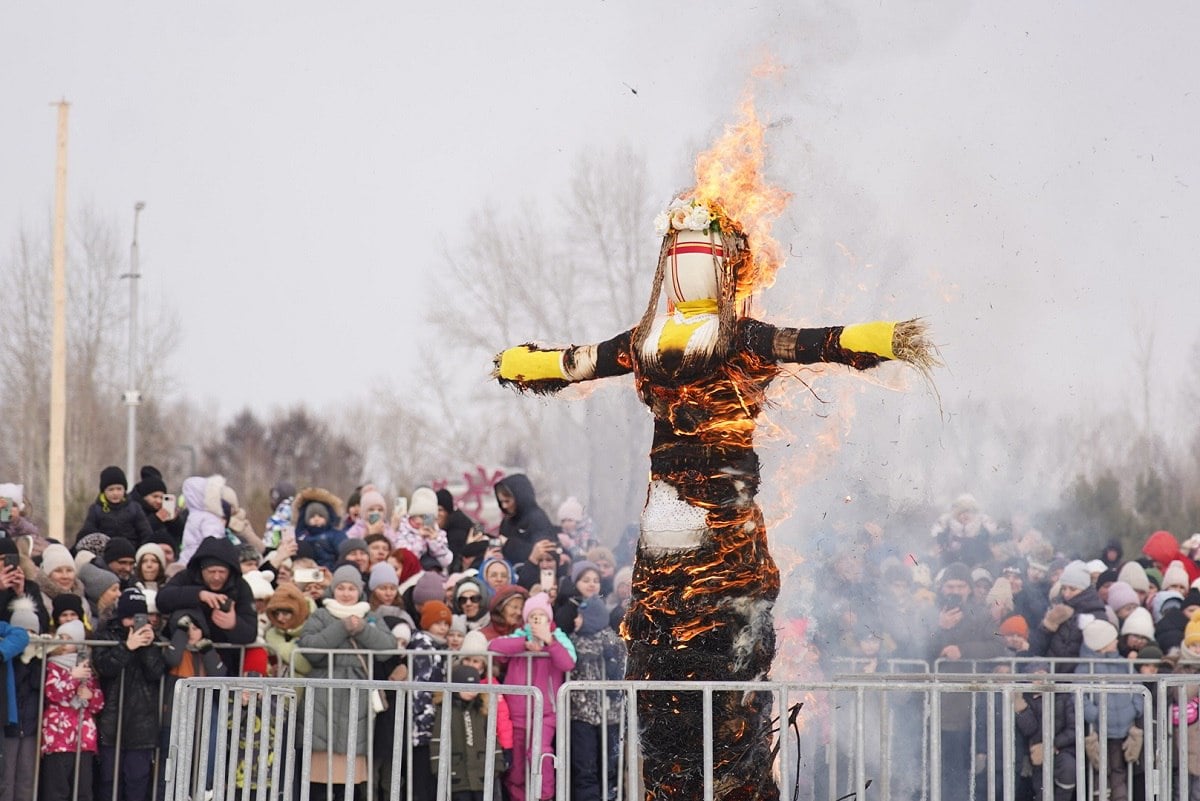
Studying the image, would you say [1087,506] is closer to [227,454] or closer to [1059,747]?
[1059,747]

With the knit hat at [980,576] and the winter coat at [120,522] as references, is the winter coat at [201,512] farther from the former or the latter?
the knit hat at [980,576]

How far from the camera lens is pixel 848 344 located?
744cm

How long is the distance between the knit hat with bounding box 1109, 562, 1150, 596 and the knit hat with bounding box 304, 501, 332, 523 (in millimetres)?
6541

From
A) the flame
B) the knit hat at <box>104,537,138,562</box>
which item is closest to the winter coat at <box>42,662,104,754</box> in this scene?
the knit hat at <box>104,537,138,562</box>

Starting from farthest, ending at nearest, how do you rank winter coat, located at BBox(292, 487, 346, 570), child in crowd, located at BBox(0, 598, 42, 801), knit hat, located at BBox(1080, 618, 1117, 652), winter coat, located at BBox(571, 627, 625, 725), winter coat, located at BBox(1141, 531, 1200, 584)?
winter coat, located at BBox(1141, 531, 1200, 584) → winter coat, located at BBox(292, 487, 346, 570) → knit hat, located at BBox(1080, 618, 1117, 652) → winter coat, located at BBox(571, 627, 625, 725) → child in crowd, located at BBox(0, 598, 42, 801)

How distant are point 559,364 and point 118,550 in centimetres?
442

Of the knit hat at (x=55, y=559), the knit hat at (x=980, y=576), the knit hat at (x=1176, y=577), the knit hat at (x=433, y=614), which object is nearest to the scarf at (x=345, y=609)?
the knit hat at (x=433, y=614)

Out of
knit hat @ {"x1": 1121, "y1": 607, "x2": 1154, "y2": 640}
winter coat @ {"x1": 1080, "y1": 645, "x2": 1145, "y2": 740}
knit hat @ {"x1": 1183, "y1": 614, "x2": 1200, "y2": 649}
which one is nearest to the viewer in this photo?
winter coat @ {"x1": 1080, "y1": 645, "x2": 1145, "y2": 740}

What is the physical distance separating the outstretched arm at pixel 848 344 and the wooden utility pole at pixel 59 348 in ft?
62.9

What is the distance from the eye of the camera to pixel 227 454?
166ft

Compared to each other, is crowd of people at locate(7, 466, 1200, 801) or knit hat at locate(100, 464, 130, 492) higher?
knit hat at locate(100, 464, 130, 492)

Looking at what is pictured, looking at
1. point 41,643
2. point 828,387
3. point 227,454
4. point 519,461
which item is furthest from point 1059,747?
point 227,454

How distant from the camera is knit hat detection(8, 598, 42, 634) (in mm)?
10008

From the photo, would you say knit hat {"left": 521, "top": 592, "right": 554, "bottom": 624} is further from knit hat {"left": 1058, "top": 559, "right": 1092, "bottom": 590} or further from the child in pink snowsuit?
knit hat {"left": 1058, "top": 559, "right": 1092, "bottom": 590}
